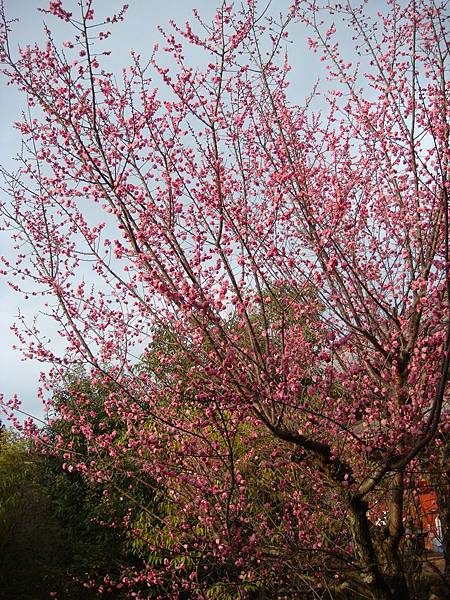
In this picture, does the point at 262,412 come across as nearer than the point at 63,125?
Yes

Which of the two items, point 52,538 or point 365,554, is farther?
point 52,538

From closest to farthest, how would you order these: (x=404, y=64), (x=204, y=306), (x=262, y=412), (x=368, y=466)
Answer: (x=204, y=306), (x=262, y=412), (x=404, y=64), (x=368, y=466)

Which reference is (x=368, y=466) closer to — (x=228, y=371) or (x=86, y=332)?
(x=228, y=371)

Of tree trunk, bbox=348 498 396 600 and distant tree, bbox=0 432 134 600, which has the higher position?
tree trunk, bbox=348 498 396 600

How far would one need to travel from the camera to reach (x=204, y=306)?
2.75 meters

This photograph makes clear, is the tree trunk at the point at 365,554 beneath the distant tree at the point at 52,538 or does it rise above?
above

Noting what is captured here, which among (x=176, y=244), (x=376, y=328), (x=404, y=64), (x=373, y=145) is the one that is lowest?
(x=176, y=244)

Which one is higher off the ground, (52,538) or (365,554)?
(365,554)

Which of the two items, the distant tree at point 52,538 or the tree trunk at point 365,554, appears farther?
the distant tree at point 52,538

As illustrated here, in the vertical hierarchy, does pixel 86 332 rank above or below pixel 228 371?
above

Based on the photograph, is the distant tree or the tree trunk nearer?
the tree trunk

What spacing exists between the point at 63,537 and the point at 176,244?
36.2ft

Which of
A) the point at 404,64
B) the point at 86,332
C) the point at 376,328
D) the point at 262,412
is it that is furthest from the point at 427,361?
the point at 86,332

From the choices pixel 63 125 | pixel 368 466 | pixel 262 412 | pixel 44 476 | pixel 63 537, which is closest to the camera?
pixel 262 412
